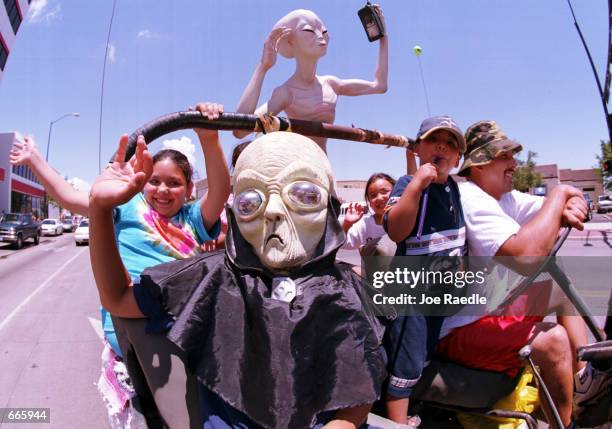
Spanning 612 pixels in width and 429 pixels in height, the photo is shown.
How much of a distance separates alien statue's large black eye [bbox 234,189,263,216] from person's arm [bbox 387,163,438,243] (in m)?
0.45

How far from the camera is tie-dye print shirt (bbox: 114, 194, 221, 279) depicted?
67.1 inches

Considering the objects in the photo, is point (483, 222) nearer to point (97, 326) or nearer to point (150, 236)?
point (150, 236)

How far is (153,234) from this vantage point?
1.76 metres

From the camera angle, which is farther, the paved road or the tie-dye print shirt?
the paved road

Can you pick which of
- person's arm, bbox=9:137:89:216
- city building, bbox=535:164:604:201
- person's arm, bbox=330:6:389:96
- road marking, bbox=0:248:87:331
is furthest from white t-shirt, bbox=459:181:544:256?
city building, bbox=535:164:604:201

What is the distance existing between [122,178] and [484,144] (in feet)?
4.16

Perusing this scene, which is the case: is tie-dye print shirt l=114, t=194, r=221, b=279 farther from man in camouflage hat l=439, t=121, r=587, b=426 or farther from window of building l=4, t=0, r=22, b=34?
window of building l=4, t=0, r=22, b=34

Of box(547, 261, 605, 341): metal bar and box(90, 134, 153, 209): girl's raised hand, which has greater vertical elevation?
box(90, 134, 153, 209): girl's raised hand

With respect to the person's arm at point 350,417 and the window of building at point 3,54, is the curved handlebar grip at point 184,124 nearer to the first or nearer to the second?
the person's arm at point 350,417

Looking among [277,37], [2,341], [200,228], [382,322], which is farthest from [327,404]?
[2,341]

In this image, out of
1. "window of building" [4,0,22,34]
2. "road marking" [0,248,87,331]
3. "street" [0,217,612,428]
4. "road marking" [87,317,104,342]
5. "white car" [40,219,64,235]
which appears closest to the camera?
"street" [0,217,612,428]

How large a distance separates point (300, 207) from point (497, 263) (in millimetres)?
686

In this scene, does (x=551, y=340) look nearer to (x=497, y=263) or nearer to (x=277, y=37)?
(x=497, y=263)

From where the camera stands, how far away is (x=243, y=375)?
48.3 inches
